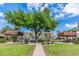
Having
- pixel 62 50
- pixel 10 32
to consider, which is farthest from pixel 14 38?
pixel 62 50

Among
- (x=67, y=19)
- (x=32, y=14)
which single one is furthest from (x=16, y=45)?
(x=67, y=19)

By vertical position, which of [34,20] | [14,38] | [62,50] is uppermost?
[34,20]

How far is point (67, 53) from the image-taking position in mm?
2801

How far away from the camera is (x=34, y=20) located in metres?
2.85

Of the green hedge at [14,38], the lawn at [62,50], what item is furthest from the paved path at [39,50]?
the green hedge at [14,38]

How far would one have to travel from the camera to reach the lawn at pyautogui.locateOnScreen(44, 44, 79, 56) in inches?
110

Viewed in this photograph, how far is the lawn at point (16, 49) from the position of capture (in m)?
2.81

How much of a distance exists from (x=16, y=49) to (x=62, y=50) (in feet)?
1.40

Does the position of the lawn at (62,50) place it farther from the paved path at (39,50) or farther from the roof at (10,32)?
the roof at (10,32)

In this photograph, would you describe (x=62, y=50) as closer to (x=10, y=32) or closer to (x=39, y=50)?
(x=39, y=50)

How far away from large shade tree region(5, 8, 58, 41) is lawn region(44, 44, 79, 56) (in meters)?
0.16

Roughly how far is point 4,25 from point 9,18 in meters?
Result: 0.08

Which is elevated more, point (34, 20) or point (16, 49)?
point (34, 20)

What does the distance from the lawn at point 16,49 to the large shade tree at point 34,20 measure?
130mm
